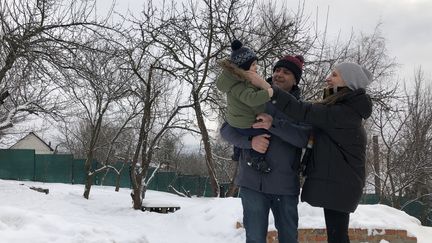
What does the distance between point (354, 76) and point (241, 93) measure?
2.39 ft

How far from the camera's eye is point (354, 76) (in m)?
2.83

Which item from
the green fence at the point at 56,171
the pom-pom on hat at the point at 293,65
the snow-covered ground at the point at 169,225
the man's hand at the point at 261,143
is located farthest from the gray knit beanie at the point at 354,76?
the green fence at the point at 56,171

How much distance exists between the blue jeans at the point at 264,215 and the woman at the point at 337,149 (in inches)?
5.9

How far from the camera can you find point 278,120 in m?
2.90

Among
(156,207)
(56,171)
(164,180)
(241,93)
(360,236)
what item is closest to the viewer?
(241,93)

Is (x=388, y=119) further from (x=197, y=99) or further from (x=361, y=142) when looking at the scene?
(x=361, y=142)

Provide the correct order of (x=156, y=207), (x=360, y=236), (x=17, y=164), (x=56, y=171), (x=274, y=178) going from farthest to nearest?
(x=56, y=171)
(x=17, y=164)
(x=156, y=207)
(x=360, y=236)
(x=274, y=178)

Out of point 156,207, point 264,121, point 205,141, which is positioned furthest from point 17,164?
point 264,121

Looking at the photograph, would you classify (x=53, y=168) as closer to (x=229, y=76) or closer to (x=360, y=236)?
(x=360, y=236)

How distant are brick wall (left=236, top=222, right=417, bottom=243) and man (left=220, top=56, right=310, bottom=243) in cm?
242

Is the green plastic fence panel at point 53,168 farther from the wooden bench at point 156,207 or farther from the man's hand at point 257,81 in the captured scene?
the man's hand at point 257,81

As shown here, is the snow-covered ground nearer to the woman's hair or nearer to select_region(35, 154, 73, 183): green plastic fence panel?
the woman's hair

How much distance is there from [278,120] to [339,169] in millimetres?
488

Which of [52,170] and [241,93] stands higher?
[241,93]
